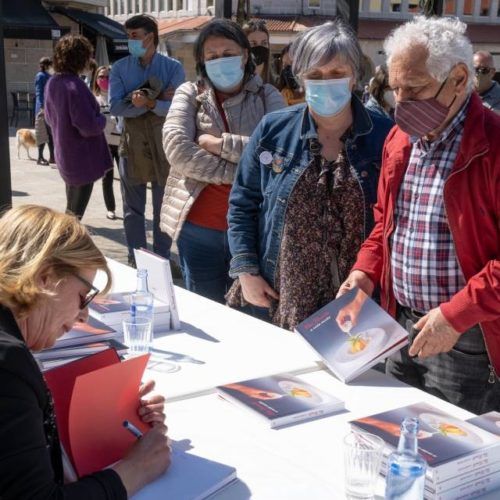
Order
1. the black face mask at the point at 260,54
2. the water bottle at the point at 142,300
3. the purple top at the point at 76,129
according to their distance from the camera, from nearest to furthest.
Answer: the water bottle at the point at 142,300
the black face mask at the point at 260,54
the purple top at the point at 76,129

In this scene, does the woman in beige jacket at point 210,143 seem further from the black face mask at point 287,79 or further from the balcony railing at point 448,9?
the balcony railing at point 448,9

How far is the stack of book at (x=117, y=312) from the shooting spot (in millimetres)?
2484

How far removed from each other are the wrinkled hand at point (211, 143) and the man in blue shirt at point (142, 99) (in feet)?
6.30

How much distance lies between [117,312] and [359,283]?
79cm

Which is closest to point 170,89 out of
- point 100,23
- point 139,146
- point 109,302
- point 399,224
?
point 139,146

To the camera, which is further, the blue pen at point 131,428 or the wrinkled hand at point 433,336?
the wrinkled hand at point 433,336

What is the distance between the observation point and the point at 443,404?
1970mm

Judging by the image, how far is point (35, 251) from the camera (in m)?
1.47

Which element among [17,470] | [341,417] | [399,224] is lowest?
[341,417]

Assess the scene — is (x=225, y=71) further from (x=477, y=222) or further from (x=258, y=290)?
(x=477, y=222)

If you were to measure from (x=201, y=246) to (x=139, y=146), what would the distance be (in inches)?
84.3

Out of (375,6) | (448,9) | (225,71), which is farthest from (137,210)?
(448,9)

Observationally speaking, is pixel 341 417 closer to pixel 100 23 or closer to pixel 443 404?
pixel 443 404

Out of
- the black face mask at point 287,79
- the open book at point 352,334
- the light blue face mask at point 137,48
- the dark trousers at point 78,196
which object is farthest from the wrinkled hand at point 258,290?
the dark trousers at point 78,196
